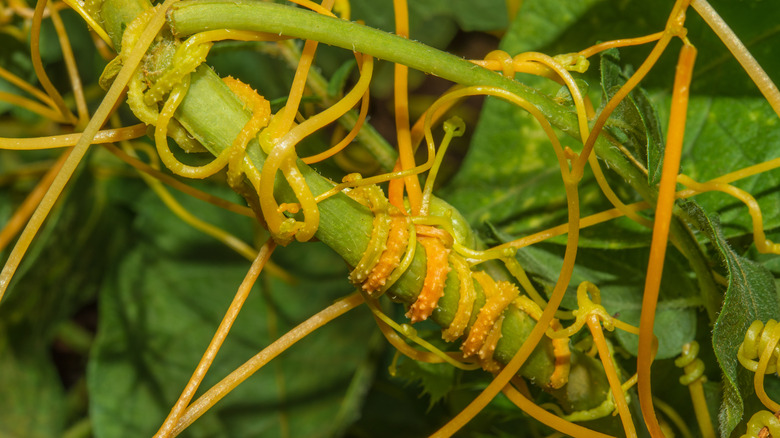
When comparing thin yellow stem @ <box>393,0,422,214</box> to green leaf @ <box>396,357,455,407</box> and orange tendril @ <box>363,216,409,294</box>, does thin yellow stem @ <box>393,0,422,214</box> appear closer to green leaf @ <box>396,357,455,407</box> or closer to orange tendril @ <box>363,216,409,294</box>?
orange tendril @ <box>363,216,409,294</box>

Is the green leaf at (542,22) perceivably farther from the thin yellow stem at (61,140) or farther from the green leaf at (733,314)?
the thin yellow stem at (61,140)

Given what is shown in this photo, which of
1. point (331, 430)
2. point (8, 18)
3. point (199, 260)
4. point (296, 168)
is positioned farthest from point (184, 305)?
point (296, 168)

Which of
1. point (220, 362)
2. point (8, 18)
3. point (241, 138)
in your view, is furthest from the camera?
point (220, 362)

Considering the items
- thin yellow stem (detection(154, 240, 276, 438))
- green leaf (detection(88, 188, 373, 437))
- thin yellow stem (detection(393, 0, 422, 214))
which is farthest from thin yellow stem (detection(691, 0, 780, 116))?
green leaf (detection(88, 188, 373, 437))

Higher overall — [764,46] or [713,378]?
[764,46]

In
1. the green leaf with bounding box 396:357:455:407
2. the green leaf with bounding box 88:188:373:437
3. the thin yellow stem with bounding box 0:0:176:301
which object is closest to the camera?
the thin yellow stem with bounding box 0:0:176:301

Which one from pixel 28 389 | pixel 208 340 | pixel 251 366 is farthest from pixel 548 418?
pixel 28 389

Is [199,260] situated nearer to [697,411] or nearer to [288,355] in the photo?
[288,355]
